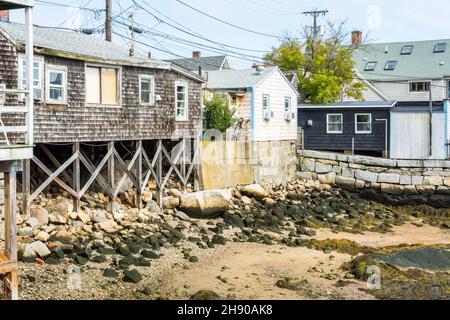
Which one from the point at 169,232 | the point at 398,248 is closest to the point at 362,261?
the point at 398,248

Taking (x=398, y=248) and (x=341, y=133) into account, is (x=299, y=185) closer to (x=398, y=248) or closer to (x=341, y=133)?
(x=341, y=133)

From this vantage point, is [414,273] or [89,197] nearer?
[414,273]

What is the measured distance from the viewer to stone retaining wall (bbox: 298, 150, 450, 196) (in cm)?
3409

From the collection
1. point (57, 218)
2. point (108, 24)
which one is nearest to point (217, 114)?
point (108, 24)

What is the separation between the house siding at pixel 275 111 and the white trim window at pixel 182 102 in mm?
5480

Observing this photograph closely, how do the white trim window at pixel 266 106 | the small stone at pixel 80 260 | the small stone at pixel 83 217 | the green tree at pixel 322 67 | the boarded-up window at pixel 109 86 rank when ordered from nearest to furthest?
the small stone at pixel 80 260, the small stone at pixel 83 217, the boarded-up window at pixel 109 86, the white trim window at pixel 266 106, the green tree at pixel 322 67

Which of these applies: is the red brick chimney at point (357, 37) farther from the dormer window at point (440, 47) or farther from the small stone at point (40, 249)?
the small stone at point (40, 249)

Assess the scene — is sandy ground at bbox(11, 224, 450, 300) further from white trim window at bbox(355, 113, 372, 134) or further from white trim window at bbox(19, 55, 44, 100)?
white trim window at bbox(355, 113, 372, 134)

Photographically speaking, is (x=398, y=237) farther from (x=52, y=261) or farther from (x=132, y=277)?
(x=52, y=261)

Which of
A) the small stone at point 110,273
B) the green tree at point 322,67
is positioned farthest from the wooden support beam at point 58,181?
the green tree at point 322,67

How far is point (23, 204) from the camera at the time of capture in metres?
19.4

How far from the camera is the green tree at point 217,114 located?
1145 inches

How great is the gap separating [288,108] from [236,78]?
398cm

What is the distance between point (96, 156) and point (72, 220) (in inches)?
158
